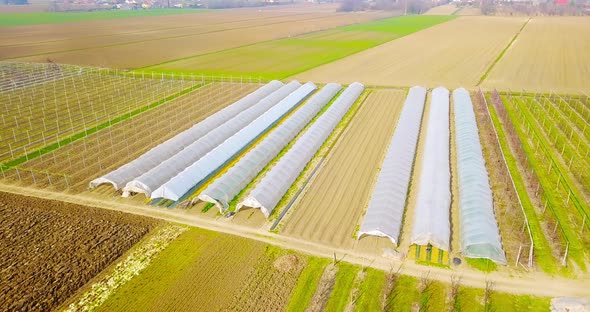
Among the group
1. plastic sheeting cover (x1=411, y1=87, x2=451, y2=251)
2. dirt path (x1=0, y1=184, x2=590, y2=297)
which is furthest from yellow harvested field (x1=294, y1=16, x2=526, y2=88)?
dirt path (x1=0, y1=184, x2=590, y2=297)

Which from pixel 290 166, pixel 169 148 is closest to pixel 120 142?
pixel 169 148

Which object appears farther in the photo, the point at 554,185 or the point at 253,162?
the point at 253,162

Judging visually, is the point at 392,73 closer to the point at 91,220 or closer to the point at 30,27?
the point at 91,220

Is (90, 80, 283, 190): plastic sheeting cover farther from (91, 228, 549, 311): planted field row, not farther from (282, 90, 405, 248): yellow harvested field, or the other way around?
(282, 90, 405, 248): yellow harvested field

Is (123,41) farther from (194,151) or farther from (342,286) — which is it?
(342,286)

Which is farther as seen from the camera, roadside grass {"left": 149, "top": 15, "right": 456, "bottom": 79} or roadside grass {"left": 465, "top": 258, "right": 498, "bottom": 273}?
roadside grass {"left": 149, "top": 15, "right": 456, "bottom": 79}
